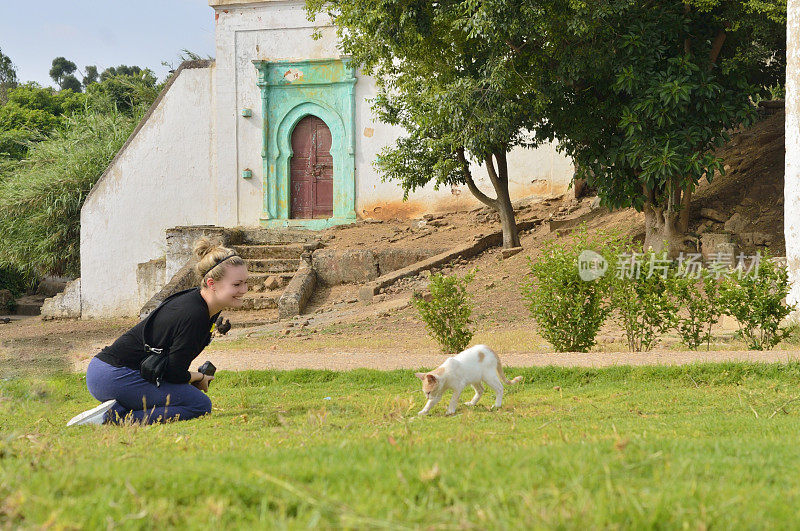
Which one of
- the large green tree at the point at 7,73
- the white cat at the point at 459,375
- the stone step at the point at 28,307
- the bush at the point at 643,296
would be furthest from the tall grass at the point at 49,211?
the large green tree at the point at 7,73

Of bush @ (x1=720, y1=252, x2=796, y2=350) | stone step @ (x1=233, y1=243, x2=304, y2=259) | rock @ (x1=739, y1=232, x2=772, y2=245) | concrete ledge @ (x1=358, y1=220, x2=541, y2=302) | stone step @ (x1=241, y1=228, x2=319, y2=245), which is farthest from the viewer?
stone step @ (x1=241, y1=228, x2=319, y2=245)

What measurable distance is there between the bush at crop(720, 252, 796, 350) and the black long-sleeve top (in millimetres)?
5830

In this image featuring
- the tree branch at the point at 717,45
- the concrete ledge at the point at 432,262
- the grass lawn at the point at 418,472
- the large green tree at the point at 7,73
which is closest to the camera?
the grass lawn at the point at 418,472

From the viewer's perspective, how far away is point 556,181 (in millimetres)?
19984

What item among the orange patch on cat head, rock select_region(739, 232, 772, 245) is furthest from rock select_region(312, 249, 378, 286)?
the orange patch on cat head

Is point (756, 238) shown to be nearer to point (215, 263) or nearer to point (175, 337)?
point (215, 263)

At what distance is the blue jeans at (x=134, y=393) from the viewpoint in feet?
17.6

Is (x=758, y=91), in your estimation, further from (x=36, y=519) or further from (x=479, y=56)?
(x=36, y=519)

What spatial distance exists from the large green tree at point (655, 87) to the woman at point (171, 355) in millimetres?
7899

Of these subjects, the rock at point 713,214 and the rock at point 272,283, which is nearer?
the rock at point 713,214

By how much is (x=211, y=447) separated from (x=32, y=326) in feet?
57.6

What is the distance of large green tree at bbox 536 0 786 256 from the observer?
12.2m

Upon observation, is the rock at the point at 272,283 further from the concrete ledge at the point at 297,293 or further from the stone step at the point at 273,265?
the stone step at the point at 273,265

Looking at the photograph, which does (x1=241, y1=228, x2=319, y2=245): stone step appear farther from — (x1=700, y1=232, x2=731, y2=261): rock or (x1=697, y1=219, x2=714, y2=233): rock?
(x1=700, y1=232, x2=731, y2=261): rock
